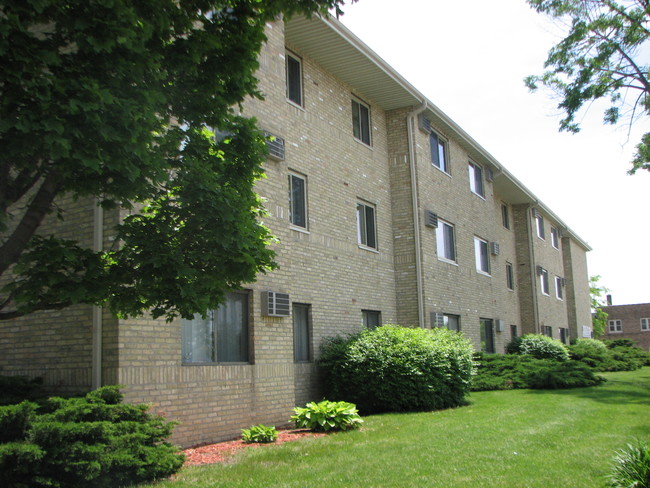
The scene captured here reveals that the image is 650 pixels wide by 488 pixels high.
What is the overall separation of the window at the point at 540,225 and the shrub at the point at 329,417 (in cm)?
2482

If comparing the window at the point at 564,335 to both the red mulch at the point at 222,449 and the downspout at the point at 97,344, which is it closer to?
the red mulch at the point at 222,449

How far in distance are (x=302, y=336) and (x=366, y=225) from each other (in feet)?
14.1

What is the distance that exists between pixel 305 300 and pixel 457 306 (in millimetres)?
8025

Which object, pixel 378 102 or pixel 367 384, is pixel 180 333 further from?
pixel 378 102

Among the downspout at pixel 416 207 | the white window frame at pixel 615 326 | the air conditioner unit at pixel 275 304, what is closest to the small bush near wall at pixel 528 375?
the downspout at pixel 416 207

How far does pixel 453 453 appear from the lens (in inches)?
336

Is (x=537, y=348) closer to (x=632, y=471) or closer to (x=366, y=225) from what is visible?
(x=366, y=225)

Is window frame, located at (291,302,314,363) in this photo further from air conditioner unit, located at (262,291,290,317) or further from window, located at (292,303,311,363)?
air conditioner unit, located at (262,291,290,317)

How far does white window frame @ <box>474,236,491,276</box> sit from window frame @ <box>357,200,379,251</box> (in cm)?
727

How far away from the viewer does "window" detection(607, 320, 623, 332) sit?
68438 mm

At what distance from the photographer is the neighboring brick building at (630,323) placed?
6688 cm

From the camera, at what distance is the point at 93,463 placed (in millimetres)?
6215

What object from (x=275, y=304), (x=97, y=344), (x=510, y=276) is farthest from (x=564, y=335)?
(x=97, y=344)

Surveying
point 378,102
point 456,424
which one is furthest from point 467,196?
point 456,424
